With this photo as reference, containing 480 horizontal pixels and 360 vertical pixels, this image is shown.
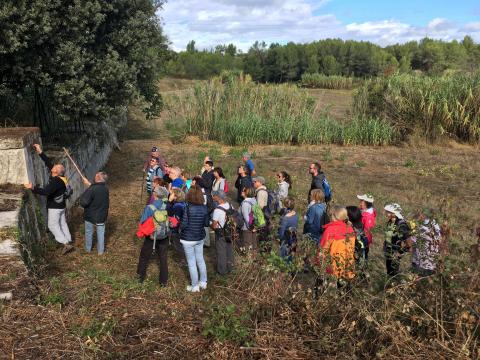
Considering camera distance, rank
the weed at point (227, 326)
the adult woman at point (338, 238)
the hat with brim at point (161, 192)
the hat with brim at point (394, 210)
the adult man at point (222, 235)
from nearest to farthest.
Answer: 1. the weed at point (227, 326)
2. the adult woman at point (338, 238)
3. the hat with brim at point (394, 210)
4. the hat with brim at point (161, 192)
5. the adult man at point (222, 235)

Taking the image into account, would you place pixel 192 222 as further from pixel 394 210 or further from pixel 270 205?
pixel 394 210

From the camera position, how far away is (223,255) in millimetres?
7020

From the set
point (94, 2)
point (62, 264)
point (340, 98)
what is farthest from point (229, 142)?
point (340, 98)

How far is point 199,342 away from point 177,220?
2.80 meters

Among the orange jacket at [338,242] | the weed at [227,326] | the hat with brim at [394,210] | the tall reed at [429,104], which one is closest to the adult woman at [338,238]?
the orange jacket at [338,242]

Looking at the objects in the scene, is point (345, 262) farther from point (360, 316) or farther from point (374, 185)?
point (374, 185)

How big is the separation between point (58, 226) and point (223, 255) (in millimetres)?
2744

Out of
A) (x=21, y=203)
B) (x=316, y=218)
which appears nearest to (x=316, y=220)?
(x=316, y=218)

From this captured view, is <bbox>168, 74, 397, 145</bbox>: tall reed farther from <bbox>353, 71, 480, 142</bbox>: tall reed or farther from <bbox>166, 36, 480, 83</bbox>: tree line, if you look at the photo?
<bbox>166, 36, 480, 83</bbox>: tree line

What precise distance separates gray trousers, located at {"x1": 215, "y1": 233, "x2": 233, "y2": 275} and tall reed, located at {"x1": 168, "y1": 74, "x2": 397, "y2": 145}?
36.1 feet

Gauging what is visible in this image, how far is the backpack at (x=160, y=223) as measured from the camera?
20.3 feet

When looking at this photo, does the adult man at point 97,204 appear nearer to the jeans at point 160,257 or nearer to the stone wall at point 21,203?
the stone wall at point 21,203

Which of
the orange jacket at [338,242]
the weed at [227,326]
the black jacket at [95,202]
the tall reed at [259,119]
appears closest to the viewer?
the weed at [227,326]

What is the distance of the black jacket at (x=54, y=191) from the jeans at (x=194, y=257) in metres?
2.28
